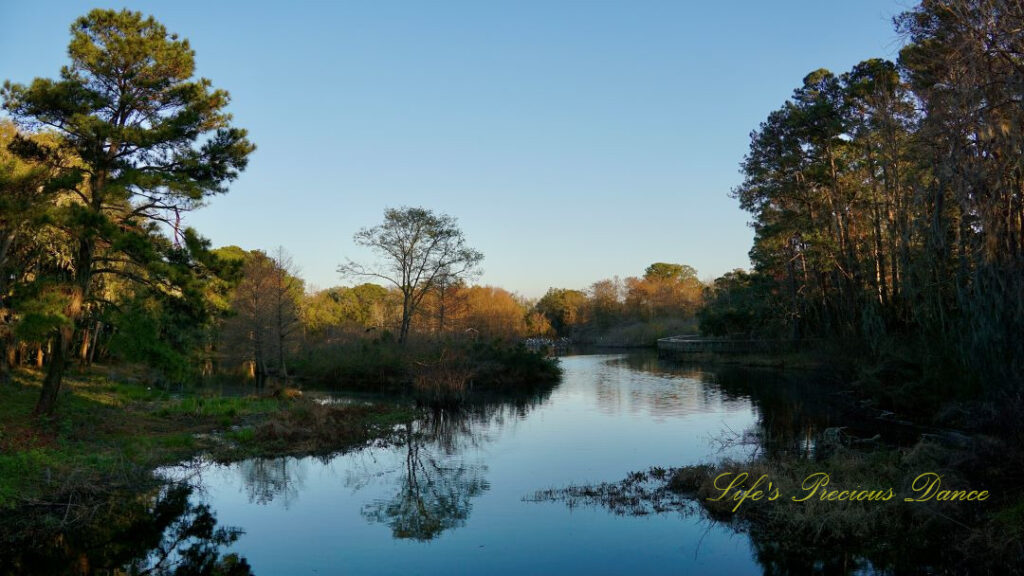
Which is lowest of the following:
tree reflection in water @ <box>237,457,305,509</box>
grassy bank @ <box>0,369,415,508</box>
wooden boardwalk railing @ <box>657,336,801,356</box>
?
tree reflection in water @ <box>237,457,305,509</box>

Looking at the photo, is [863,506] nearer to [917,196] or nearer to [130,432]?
[917,196]

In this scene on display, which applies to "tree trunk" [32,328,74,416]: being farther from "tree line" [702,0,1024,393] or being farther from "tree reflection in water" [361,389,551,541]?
"tree line" [702,0,1024,393]

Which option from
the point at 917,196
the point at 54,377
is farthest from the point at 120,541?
the point at 917,196

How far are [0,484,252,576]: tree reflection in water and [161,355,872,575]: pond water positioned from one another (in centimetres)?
45

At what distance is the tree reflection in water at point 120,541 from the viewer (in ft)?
30.8

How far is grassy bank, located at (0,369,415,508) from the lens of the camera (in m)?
12.2

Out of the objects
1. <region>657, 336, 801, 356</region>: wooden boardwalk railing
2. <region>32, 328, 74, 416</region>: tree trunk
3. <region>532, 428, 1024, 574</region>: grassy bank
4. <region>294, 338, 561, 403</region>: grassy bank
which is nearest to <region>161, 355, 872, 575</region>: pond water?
<region>532, 428, 1024, 574</region>: grassy bank

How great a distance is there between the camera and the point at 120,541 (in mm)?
10359

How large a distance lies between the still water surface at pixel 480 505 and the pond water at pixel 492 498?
0.04 m

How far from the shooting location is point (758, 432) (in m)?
18.5

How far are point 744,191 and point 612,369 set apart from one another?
52.4 ft

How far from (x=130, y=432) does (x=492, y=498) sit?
10.8m

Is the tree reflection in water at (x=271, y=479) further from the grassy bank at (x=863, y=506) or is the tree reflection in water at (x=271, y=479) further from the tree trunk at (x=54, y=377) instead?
the grassy bank at (x=863, y=506)

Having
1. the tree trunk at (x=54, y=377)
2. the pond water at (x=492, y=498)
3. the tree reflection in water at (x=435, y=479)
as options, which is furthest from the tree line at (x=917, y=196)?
the tree trunk at (x=54, y=377)
